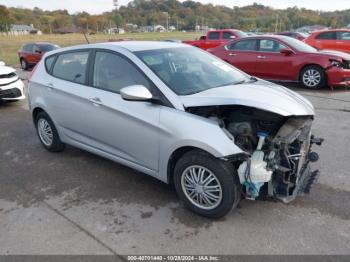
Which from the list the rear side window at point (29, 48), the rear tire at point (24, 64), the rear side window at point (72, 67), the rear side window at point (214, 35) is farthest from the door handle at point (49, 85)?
the rear tire at point (24, 64)

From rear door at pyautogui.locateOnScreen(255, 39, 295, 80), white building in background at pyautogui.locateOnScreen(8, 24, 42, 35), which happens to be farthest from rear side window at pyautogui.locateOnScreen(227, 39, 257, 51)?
white building in background at pyautogui.locateOnScreen(8, 24, 42, 35)

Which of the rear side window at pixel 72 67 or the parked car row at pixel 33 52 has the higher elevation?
the rear side window at pixel 72 67

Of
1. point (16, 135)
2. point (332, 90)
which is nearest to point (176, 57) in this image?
point (16, 135)

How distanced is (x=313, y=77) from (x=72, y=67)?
705cm

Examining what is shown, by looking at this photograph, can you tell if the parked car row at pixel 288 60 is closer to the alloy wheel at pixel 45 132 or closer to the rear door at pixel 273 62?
the rear door at pixel 273 62

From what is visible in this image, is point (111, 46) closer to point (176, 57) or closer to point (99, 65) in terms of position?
point (99, 65)

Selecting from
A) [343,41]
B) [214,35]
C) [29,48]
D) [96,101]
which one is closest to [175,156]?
[96,101]

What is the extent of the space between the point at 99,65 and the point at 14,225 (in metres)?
1.97

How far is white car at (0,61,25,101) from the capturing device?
785cm

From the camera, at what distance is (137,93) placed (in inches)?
127

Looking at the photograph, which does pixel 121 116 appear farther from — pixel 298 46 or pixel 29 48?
pixel 29 48

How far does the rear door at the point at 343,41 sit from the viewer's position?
13.7 metres

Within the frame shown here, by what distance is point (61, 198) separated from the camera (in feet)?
12.2

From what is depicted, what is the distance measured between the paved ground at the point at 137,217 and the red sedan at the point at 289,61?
5.01 m
